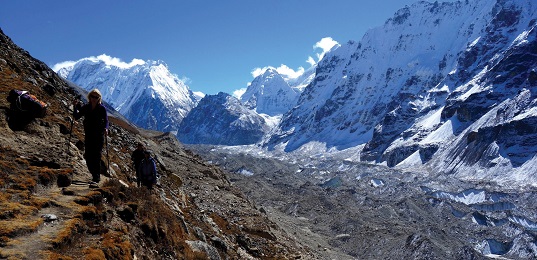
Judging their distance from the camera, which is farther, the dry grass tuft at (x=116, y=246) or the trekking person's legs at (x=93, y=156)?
the trekking person's legs at (x=93, y=156)

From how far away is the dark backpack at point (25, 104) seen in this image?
583 inches

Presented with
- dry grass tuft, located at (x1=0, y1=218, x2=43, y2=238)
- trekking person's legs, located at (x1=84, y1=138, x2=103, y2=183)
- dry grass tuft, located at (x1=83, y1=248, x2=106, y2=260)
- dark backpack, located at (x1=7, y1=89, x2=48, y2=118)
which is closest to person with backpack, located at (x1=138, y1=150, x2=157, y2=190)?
trekking person's legs, located at (x1=84, y1=138, x2=103, y2=183)

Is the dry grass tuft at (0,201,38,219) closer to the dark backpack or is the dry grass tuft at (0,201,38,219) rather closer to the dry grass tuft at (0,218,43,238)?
the dry grass tuft at (0,218,43,238)

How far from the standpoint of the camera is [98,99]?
13.7 m

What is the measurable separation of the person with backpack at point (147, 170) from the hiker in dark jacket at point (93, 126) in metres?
3.17

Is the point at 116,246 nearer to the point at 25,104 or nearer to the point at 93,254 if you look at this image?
the point at 93,254

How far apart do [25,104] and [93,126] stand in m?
3.28

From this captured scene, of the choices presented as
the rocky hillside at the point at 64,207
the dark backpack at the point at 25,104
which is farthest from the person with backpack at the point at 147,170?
the dark backpack at the point at 25,104

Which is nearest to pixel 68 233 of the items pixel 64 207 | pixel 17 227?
pixel 17 227

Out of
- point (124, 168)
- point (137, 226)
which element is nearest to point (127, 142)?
point (124, 168)

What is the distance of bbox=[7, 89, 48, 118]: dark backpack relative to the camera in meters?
14.8

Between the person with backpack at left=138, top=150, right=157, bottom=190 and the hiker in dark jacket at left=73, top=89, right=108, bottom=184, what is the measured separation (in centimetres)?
317

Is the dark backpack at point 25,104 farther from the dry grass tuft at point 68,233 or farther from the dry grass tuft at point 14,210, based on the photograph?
the dry grass tuft at point 68,233

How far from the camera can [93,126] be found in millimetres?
13766
